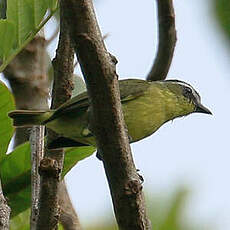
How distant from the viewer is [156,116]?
3137 millimetres

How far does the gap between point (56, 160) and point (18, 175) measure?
395 millimetres

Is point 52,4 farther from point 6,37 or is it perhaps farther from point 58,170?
point 58,170

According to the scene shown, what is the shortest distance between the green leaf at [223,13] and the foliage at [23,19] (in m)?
0.53

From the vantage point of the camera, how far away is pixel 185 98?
3.74m

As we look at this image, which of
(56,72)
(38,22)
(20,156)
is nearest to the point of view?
(56,72)

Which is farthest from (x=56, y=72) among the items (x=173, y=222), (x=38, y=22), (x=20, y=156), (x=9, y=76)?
(x=9, y=76)

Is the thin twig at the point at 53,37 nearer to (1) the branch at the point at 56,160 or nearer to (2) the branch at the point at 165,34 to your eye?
(2) the branch at the point at 165,34

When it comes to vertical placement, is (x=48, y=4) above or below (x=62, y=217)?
above

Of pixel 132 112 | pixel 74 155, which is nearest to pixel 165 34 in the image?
pixel 132 112

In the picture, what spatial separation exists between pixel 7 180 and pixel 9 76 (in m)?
0.65

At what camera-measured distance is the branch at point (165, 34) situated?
2.73 metres

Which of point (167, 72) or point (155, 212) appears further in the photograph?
point (167, 72)

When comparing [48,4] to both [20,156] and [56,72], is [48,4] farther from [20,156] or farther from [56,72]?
[20,156]

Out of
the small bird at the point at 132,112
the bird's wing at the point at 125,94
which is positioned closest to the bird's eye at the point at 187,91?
the small bird at the point at 132,112
